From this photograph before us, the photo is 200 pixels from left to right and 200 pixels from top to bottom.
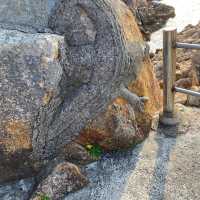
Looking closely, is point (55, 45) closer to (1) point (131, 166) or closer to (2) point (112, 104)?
(2) point (112, 104)

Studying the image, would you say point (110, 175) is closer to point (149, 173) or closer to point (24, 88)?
point (149, 173)

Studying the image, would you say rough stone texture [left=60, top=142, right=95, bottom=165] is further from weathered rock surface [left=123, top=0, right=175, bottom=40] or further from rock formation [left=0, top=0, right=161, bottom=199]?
weathered rock surface [left=123, top=0, right=175, bottom=40]

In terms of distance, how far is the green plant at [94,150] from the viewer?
3717mm

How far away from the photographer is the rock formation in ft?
10.2

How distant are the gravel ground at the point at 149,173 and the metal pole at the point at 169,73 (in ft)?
0.92

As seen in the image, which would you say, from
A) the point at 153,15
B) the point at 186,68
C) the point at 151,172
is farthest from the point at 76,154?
the point at 153,15

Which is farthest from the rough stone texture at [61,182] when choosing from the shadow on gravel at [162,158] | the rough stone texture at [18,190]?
the shadow on gravel at [162,158]

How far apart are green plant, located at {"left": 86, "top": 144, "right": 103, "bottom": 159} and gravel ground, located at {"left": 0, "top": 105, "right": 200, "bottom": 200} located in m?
0.07

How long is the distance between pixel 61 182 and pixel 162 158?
107 centimetres

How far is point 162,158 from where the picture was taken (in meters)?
3.78

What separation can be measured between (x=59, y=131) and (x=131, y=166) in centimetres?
81

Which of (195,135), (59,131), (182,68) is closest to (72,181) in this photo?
(59,131)

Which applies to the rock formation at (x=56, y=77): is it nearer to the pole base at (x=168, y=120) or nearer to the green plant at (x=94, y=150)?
the green plant at (x=94, y=150)

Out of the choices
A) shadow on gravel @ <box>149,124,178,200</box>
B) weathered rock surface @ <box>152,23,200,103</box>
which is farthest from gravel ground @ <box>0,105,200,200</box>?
weathered rock surface @ <box>152,23,200,103</box>
